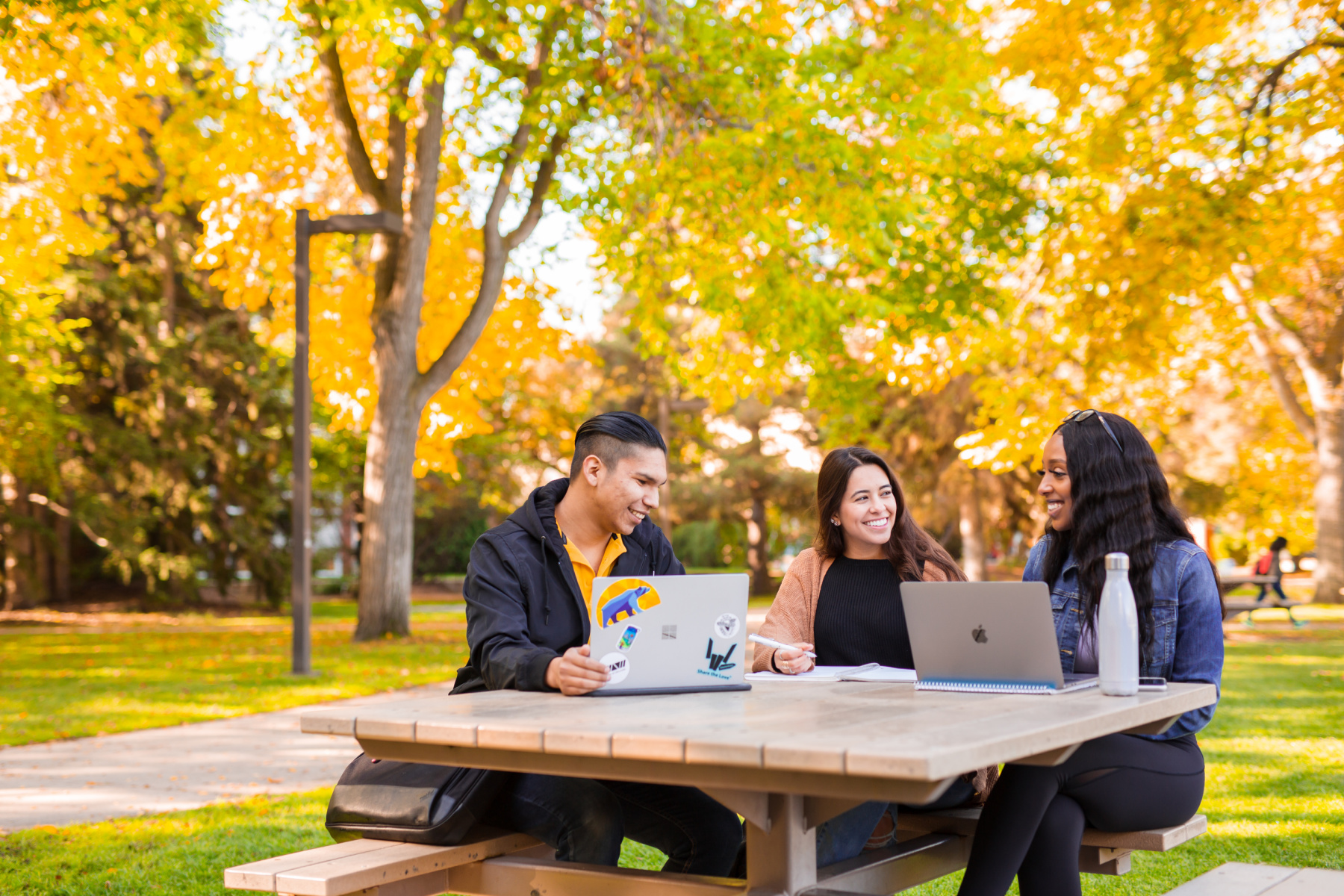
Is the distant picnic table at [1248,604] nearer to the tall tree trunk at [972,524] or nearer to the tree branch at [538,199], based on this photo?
the tall tree trunk at [972,524]

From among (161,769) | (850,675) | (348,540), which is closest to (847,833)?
(850,675)

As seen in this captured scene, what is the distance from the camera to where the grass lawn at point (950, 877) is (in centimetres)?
491

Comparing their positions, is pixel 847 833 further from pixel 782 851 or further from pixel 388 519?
pixel 388 519

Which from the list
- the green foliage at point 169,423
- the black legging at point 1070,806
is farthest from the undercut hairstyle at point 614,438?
the green foliage at point 169,423

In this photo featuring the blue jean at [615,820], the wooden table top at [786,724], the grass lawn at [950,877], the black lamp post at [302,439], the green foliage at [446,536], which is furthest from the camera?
the green foliage at [446,536]

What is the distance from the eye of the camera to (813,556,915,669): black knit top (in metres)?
4.43

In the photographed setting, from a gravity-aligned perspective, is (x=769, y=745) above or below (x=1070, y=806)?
above

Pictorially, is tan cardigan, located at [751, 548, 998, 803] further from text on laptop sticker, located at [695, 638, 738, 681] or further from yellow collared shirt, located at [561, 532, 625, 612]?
text on laptop sticker, located at [695, 638, 738, 681]

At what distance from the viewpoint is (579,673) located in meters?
3.17

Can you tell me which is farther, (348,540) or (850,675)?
(348,540)

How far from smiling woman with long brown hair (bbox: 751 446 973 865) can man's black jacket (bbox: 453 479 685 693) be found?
0.99 metres

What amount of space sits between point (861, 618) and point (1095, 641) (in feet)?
3.24

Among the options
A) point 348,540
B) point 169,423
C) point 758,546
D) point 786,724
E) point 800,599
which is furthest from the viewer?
point 348,540

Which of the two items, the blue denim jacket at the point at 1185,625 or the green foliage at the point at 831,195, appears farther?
the green foliage at the point at 831,195
